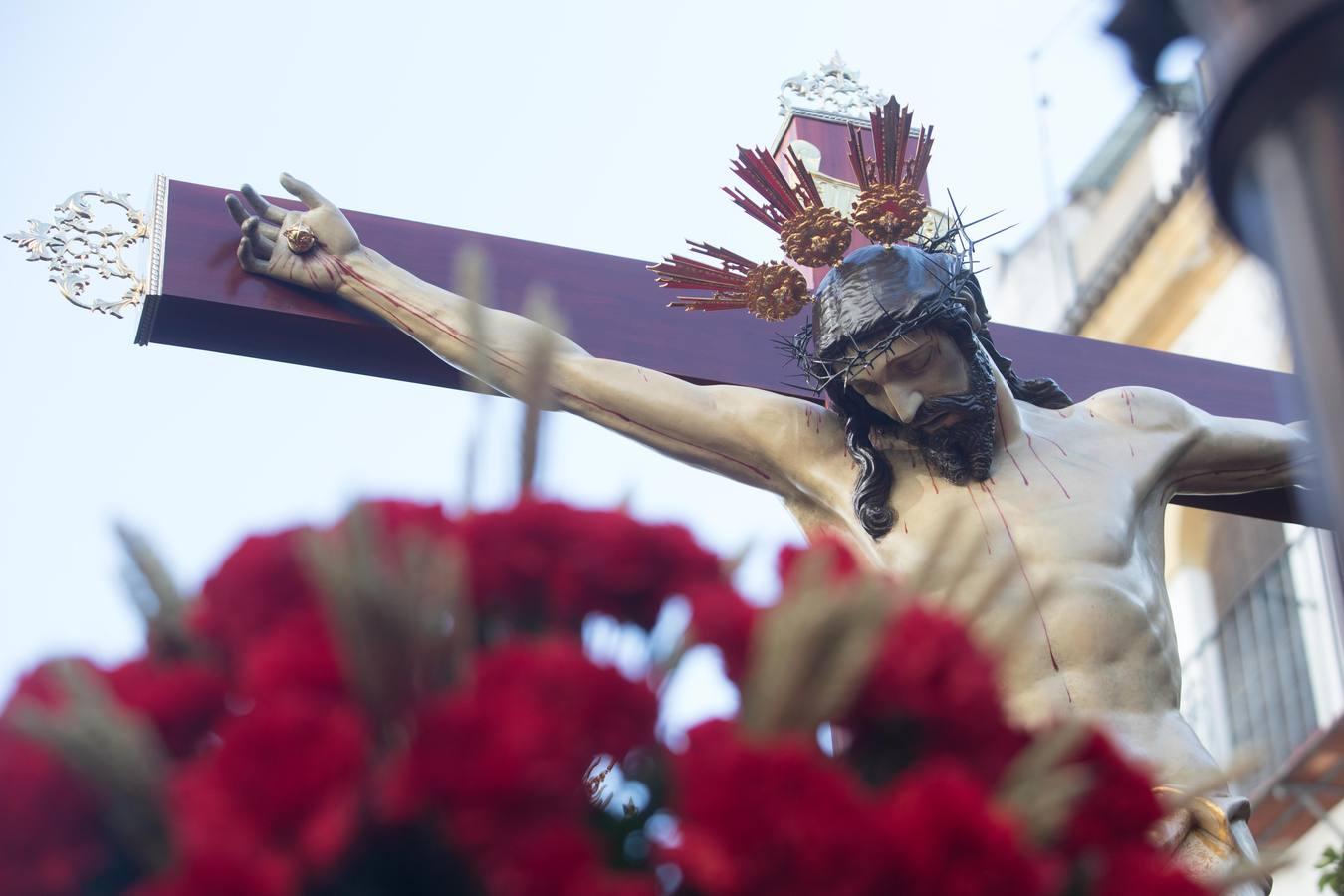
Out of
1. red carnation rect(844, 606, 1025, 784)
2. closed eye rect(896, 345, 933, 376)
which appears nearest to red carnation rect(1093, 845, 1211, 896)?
red carnation rect(844, 606, 1025, 784)

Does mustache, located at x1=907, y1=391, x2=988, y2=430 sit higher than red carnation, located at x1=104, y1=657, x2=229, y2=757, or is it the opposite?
mustache, located at x1=907, y1=391, x2=988, y2=430

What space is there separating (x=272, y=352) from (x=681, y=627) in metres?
2.73

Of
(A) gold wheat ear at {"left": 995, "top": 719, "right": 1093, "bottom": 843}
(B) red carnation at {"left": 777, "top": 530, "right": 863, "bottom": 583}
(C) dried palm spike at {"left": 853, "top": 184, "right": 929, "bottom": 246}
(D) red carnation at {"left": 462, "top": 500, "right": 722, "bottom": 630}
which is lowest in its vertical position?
(A) gold wheat ear at {"left": 995, "top": 719, "right": 1093, "bottom": 843}

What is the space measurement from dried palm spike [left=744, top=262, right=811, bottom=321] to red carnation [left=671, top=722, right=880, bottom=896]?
→ 8.29 ft

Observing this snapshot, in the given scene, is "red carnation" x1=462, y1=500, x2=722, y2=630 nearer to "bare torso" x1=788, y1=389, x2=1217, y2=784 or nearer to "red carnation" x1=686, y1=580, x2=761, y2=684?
"red carnation" x1=686, y1=580, x2=761, y2=684

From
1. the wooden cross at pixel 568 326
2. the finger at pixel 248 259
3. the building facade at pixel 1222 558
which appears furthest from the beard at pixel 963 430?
the building facade at pixel 1222 558

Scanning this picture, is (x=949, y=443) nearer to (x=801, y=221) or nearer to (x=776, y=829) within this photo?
(x=801, y=221)

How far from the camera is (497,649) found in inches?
62.4

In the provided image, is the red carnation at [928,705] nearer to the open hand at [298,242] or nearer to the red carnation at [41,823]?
the red carnation at [41,823]

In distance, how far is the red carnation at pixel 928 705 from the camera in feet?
5.49

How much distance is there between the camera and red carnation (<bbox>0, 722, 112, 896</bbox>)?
5.16 ft

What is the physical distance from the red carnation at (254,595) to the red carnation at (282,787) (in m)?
0.19

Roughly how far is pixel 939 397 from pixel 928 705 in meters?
2.22

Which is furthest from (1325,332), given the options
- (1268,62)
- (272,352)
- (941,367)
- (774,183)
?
(272,352)
